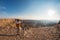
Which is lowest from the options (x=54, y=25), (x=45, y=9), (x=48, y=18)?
(x=54, y=25)

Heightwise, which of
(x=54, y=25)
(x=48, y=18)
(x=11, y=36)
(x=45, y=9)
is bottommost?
(x=11, y=36)

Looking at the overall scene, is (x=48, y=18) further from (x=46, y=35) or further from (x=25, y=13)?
(x=25, y=13)

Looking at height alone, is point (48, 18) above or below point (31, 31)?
above

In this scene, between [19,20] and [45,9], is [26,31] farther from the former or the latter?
[45,9]

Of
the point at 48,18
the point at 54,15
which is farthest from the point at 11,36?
the point at 54,15

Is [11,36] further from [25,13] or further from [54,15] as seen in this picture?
[54,15]

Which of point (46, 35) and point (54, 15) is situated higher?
point (54, 15)

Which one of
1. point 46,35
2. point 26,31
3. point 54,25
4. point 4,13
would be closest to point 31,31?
point 26,31
